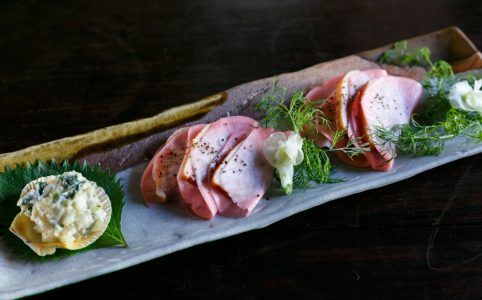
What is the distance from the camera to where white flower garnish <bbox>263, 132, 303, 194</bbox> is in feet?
8.80

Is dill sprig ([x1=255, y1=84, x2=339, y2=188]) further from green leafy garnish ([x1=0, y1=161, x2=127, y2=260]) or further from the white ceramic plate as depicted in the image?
green leafy garnish ([x1=0, y1=161, x2=127, y2=260])

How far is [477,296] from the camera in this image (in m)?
2.50

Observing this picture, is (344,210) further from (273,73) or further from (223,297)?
(273,73)

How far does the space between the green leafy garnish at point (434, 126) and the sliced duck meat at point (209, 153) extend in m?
0.79

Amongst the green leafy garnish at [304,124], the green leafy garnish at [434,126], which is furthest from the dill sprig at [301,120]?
the green leafy garnish at [434,126]

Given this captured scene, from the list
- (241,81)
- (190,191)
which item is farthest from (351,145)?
(241,81)

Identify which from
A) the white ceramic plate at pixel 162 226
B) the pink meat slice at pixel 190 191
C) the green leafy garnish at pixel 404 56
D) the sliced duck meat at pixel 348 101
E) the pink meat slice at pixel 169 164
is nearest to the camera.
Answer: the white ceramic plate at pixel 162 226

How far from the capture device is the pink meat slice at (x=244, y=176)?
2.70 m

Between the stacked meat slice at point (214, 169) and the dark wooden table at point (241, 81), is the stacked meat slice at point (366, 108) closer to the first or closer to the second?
the dark wooden table at point (241, 81)

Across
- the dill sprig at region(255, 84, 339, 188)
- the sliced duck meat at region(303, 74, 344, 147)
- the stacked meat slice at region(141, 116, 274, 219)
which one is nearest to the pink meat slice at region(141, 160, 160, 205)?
the stacked meat slice at region(141, 116, 274, 219)

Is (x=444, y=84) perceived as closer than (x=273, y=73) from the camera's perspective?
Answer: Yes

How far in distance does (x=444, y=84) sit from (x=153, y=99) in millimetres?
1951

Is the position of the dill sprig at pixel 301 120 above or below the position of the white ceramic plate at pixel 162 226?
above

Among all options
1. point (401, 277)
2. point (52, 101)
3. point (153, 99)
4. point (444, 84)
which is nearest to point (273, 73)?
point (153, 99)
